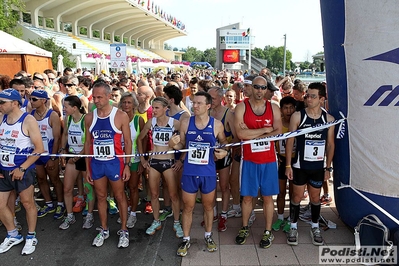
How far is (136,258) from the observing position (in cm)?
365

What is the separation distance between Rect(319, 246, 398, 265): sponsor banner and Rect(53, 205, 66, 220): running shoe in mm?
3663

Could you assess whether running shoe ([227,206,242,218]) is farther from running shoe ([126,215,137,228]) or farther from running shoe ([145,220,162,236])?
running shoe ([126,215,137,228])

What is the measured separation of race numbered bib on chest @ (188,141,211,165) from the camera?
352 cm

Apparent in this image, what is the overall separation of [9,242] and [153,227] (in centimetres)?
178

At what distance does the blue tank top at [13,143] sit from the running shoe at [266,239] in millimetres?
3039

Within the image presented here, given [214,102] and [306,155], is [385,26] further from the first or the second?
[214,102]

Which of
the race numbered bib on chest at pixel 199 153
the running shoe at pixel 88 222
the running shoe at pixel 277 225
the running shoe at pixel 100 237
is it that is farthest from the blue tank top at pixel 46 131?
the running shoe at pixel 277 225

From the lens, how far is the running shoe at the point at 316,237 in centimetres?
381

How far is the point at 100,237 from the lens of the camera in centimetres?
395

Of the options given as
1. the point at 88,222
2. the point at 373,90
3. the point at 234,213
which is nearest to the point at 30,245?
the point at 88,222

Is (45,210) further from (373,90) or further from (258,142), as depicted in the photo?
(373,90)

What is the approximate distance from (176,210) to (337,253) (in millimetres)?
2035

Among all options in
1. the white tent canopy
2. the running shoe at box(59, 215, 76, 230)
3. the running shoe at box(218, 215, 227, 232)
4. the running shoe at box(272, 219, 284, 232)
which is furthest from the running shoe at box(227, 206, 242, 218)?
the white tent canopy

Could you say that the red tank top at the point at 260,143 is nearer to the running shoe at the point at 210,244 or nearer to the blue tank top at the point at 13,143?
the running shoe at the point at 210,244
